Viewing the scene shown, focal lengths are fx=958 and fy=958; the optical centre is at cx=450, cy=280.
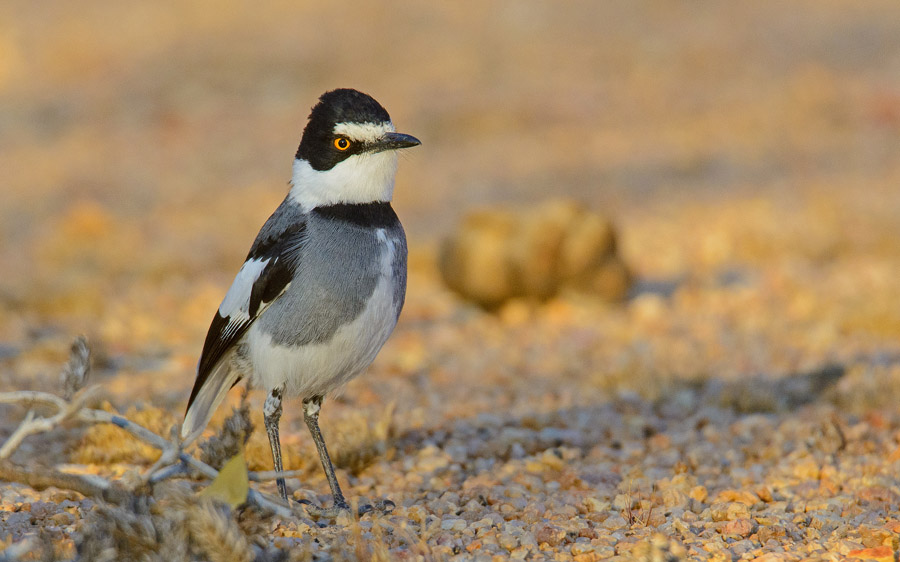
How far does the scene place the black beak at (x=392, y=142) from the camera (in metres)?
4.20

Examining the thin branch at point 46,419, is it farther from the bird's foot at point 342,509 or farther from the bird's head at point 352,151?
the bird's head at point 352,151

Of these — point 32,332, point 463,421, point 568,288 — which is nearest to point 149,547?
point 463,421

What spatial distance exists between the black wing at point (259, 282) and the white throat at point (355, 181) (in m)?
0.13

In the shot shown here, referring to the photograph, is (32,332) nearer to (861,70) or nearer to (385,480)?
(385,480)

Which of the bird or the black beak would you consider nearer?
the bird

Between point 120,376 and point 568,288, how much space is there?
3592 millimetres

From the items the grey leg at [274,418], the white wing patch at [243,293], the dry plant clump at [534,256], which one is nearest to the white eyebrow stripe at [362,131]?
the white wing patch at [243,293]

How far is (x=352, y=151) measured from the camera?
4.23 metres

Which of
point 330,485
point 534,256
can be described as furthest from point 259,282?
point 534,256

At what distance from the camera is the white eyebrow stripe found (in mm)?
4203

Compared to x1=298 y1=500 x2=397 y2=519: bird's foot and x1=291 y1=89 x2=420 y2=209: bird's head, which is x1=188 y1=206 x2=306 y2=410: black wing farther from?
x1=298 y1=500 x2=397 y2=519: bird's foot

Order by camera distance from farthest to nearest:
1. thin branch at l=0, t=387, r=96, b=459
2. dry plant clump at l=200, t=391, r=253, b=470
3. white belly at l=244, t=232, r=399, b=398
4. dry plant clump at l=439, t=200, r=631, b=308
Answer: dry plant clump at l=439, t=200, r=631, b=308, white belly at l=244, t=232, r=399, b=398, dry plant clump at l=200, t=391, r=253, b=470, thin branch at l=0, t=387, r=96, b=459

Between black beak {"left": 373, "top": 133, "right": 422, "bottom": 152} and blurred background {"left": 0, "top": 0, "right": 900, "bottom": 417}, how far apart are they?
2.18 metres

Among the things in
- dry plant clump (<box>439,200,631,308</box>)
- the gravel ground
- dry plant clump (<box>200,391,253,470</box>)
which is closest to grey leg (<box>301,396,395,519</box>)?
the gravel ground
